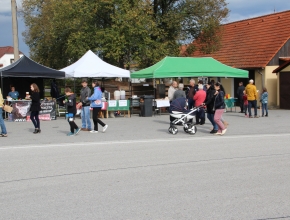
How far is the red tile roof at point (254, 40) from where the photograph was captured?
101 feet

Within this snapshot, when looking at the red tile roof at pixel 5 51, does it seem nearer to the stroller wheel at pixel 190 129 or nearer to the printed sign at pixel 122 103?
the printed sign at pixel 122 103

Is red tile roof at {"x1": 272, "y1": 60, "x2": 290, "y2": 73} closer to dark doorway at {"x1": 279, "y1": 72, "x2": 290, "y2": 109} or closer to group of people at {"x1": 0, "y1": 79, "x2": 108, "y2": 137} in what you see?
dark doorway at {"x1": 279, "y1": 72, "x2": 290, "y2": 109}

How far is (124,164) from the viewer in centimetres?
919

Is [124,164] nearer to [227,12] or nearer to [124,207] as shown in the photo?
[124,207]

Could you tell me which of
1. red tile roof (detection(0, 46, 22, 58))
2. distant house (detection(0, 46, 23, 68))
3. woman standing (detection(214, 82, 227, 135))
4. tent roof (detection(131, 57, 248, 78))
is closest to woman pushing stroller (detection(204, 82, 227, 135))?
woman standing (detection(214, 82, 227, 135))

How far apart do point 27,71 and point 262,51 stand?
1754 cm

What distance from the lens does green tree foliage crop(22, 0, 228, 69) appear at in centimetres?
2747

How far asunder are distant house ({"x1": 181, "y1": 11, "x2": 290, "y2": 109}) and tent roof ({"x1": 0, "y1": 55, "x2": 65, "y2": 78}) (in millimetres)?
14257

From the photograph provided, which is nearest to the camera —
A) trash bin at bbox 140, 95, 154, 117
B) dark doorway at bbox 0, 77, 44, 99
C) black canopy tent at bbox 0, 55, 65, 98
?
black canopy tent at bbox 0, 55, 65, 98

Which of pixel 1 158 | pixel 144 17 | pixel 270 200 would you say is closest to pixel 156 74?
pixel 144 17

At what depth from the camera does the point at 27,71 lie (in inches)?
815

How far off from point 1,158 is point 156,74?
12361mm

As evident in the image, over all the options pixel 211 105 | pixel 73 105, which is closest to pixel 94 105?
pixel 73 105

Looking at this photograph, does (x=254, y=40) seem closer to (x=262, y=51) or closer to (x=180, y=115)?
(x=262, y=51)
